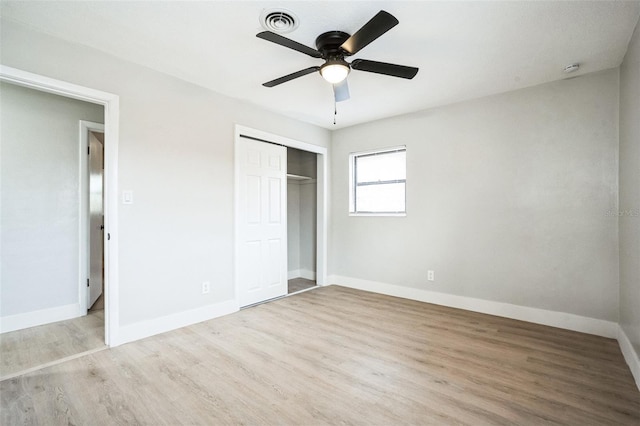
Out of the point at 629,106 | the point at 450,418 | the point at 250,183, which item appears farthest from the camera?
the point at 250,183

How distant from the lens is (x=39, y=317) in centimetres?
329

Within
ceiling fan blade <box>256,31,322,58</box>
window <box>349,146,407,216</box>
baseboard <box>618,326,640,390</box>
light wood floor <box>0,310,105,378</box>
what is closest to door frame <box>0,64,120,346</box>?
light wood floor <box>0,310,105,378</box>

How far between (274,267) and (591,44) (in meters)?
4.07

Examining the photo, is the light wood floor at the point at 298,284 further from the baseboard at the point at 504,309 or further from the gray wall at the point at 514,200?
the gray wall at the point at 514,200

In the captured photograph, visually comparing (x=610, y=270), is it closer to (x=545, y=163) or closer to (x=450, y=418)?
(x=545, y=163)

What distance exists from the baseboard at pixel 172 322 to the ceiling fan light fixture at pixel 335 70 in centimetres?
276

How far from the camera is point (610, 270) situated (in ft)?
9.62

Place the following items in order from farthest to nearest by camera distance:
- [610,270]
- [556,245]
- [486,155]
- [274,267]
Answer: [274,267] → [486,155] → [556,245] → [610,270]

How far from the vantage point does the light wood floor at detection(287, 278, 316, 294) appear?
15.7 feet

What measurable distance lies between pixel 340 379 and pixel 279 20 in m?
2.63

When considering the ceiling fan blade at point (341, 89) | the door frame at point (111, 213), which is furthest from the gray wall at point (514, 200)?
the door frame at point (111, 213)

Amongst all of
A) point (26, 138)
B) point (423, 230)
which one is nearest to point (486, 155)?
point (423, 230)

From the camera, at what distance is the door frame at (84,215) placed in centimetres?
358

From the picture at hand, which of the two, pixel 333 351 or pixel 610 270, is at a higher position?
pixel 610 270
